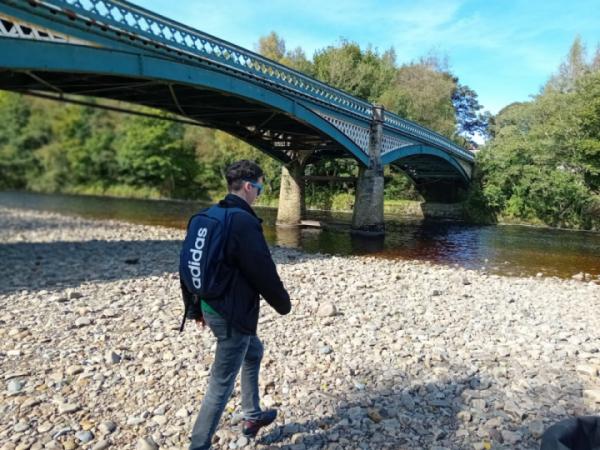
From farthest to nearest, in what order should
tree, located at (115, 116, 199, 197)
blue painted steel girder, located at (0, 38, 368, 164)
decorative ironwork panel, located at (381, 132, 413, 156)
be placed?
1. tree, located at (115, 116, 199, 197)
2. decorative ironwork panel, located at (381, 132, 413, 156)
3. blue painted steel girder, located at (0, 38, 368, 164)

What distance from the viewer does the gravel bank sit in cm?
294

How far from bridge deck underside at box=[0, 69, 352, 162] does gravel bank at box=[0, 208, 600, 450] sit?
6.23 metres

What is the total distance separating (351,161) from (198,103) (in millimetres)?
21496

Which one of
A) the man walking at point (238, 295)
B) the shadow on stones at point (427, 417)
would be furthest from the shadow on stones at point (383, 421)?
the man walking at point (238, 295)

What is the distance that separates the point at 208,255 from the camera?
6.97 ft

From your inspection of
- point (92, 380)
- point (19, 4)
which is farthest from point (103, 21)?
point (92, 380)

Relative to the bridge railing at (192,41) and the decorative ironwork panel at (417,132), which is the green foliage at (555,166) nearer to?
the decorative ironwork panel at (417,132)

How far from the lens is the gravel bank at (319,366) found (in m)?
2.94

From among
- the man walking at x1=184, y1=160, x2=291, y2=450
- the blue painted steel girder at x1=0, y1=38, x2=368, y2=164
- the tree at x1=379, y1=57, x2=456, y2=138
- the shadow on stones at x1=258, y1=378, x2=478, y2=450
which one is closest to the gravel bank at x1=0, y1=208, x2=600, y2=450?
the shadow on stones at x1=258, y1=378, x2=478, y2=450

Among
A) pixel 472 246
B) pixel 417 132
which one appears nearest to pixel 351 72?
pixel 417 132

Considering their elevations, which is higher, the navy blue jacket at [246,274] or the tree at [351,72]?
the tree at [351,72]

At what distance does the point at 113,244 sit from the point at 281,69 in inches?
323

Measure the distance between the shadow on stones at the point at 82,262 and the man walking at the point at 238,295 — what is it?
5.63m

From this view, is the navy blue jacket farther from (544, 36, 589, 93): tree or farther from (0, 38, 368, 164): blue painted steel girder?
(544, 36, 589, 93): tree
